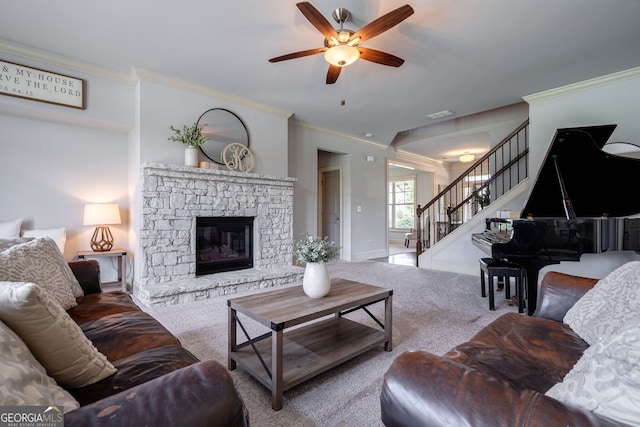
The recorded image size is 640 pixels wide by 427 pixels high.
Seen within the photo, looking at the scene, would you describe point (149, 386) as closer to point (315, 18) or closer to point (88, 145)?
point (315, 18)

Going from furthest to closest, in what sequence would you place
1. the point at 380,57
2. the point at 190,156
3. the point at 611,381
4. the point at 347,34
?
the point at 190,156
the point at 380,57
the point at 347,34
the point at 611,381

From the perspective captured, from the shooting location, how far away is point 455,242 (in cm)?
504

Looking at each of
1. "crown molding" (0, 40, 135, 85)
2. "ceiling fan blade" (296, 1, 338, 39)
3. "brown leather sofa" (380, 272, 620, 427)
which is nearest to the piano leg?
"brown leather sofa" (380, 272, 620, 427)

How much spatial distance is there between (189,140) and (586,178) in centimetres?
441

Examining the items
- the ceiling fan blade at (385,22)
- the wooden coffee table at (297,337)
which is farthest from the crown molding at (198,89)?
the wooden coffee table at (297,337)

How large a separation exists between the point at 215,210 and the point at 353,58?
8.45 ft

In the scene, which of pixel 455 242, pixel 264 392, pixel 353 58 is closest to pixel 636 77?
pixel 455 242

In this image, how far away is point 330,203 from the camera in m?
7.02

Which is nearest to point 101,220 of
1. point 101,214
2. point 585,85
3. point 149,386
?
point 101,214

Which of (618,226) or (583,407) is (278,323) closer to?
(583,407)

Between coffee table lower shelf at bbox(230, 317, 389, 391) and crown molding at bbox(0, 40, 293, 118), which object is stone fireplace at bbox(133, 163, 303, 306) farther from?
coffee table lower shelf at bbox(230, 317, 389, 391)

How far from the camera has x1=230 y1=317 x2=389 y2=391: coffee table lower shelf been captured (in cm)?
168

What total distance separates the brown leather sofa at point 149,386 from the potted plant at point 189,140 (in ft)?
7.98

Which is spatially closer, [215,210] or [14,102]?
[14,102]
